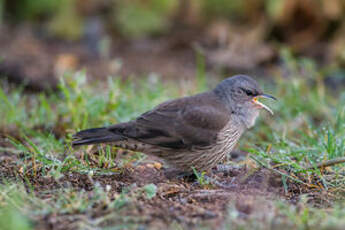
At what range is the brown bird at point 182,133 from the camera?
466 cm

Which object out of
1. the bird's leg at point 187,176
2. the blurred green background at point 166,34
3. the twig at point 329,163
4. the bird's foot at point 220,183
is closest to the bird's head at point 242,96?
the bird's leg at point 187,176

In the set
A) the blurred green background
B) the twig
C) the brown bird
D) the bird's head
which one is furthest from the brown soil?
the blurred green background

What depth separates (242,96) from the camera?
17.6ft

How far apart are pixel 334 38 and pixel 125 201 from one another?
705 cm

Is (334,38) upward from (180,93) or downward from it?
upward

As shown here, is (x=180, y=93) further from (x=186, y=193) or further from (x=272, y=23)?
(x=272, y=23)

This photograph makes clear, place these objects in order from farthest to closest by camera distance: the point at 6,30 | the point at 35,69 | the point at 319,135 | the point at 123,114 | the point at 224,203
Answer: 1. the point at 6,30
2. the point at 35,69
3. the point at 123,114
4. the point at 319,135
5. the point at 224,203

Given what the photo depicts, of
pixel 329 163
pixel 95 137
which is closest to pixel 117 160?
pixel 95 137

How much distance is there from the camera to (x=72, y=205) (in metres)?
3.40

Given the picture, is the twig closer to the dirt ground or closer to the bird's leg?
the dirt ground

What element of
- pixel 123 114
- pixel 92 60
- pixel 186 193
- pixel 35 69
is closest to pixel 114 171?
pixel 186 193

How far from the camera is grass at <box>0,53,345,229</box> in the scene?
329 centimetres

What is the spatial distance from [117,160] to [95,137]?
0.53m

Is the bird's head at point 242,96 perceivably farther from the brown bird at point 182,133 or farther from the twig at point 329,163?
the twig at point 329,163
